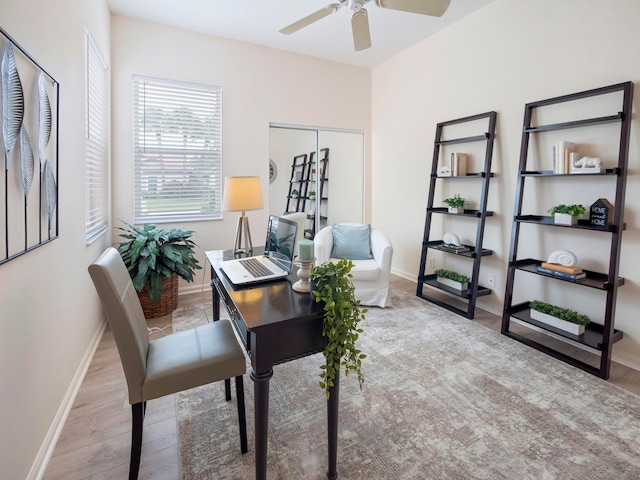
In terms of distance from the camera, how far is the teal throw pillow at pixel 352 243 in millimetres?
3697

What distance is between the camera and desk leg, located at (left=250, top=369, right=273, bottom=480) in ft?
4.14

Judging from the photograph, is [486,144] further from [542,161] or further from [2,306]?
[2,306]

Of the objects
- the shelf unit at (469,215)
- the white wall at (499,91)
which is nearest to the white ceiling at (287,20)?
the white wall at (499,91)

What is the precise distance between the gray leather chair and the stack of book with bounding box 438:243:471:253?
2.53 metres

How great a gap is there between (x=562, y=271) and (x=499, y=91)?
5.82 ft

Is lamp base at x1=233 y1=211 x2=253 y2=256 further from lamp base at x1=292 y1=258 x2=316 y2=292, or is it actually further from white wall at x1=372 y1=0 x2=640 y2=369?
white wall at x1=372 y1=0 x2=640 y2=369

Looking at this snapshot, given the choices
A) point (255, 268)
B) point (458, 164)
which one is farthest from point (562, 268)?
point (255, 268)

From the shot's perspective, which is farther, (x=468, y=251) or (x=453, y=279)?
(x=453, y=279)

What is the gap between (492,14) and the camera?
3203 millimetres

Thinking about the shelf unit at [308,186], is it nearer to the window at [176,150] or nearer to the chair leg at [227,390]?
the window at [176,150]

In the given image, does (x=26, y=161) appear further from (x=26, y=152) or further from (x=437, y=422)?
(x=437, y=422)

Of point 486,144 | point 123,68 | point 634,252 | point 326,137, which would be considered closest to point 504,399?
point 634,252

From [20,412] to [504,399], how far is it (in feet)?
7.87

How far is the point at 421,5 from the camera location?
2.15 meters
